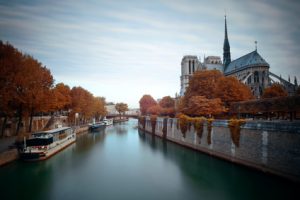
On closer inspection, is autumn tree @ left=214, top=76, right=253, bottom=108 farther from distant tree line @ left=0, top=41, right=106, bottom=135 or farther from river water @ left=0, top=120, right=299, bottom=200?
distant tree line @ left=0, top=41, right=106, bottom=135

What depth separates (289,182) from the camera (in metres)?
14.9

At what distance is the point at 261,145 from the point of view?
17641 millimetres

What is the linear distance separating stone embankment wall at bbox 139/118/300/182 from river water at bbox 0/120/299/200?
82 cm

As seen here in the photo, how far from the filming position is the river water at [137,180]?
14555 mm

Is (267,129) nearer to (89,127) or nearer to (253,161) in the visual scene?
(253,161)

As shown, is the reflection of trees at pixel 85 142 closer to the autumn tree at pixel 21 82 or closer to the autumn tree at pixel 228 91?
the autumn tree at pixel 21 82

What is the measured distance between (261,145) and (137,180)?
11042 millimetres

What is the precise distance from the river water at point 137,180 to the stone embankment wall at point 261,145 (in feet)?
2.68

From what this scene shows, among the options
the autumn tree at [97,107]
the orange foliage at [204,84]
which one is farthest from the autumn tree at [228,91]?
the autumn tree at [97,107]

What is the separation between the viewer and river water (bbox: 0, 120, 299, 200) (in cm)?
1455

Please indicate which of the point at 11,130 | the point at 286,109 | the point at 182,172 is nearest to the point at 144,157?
the point at 182,172

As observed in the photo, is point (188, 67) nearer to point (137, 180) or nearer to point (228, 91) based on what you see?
point (228, 91)

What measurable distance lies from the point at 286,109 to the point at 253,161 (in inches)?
315

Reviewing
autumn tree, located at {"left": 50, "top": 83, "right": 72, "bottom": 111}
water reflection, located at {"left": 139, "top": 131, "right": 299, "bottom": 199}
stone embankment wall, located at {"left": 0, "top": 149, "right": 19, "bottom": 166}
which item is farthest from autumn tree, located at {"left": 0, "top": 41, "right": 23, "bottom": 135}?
water reflection, located at {"left": 139, "top": 131, "right": 299, "bottom": 199}
